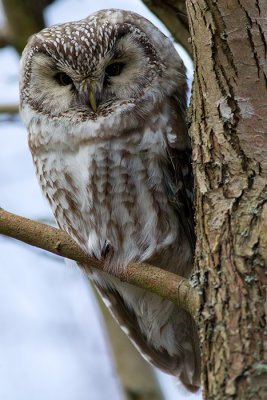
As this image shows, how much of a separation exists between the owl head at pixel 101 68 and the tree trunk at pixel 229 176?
77cm

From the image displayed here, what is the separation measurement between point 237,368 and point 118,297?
1.79 meters

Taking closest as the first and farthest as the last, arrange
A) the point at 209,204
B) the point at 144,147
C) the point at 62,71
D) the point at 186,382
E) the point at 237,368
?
1. the point at 237,368
2. the point at 209,204
3. the point at 144,147
4. the point at 62,71
5. the point at 186,382

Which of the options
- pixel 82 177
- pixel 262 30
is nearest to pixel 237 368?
pixel 262 30

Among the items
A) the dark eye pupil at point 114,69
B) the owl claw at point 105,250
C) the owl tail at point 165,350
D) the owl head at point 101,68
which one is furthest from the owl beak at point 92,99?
the owl tail at point 165,350

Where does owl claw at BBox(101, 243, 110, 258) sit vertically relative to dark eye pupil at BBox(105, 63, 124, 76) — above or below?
below

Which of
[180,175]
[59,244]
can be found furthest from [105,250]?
[59,244]

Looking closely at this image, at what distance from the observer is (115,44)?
3605 millimetres

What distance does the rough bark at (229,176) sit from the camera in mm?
2420

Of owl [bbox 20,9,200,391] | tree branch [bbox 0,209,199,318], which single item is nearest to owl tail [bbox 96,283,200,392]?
owl [bbox 20,9,200,391]

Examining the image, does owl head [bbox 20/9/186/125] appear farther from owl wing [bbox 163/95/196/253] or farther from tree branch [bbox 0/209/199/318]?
tree branch [bbox 0/209/199/318]

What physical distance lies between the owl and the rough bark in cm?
61

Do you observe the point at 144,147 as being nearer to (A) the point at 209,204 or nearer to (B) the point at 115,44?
(B) the point at 115,44

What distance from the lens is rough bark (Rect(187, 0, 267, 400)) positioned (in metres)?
2.42

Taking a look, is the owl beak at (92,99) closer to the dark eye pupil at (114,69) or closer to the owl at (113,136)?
the owl at (113,136)
